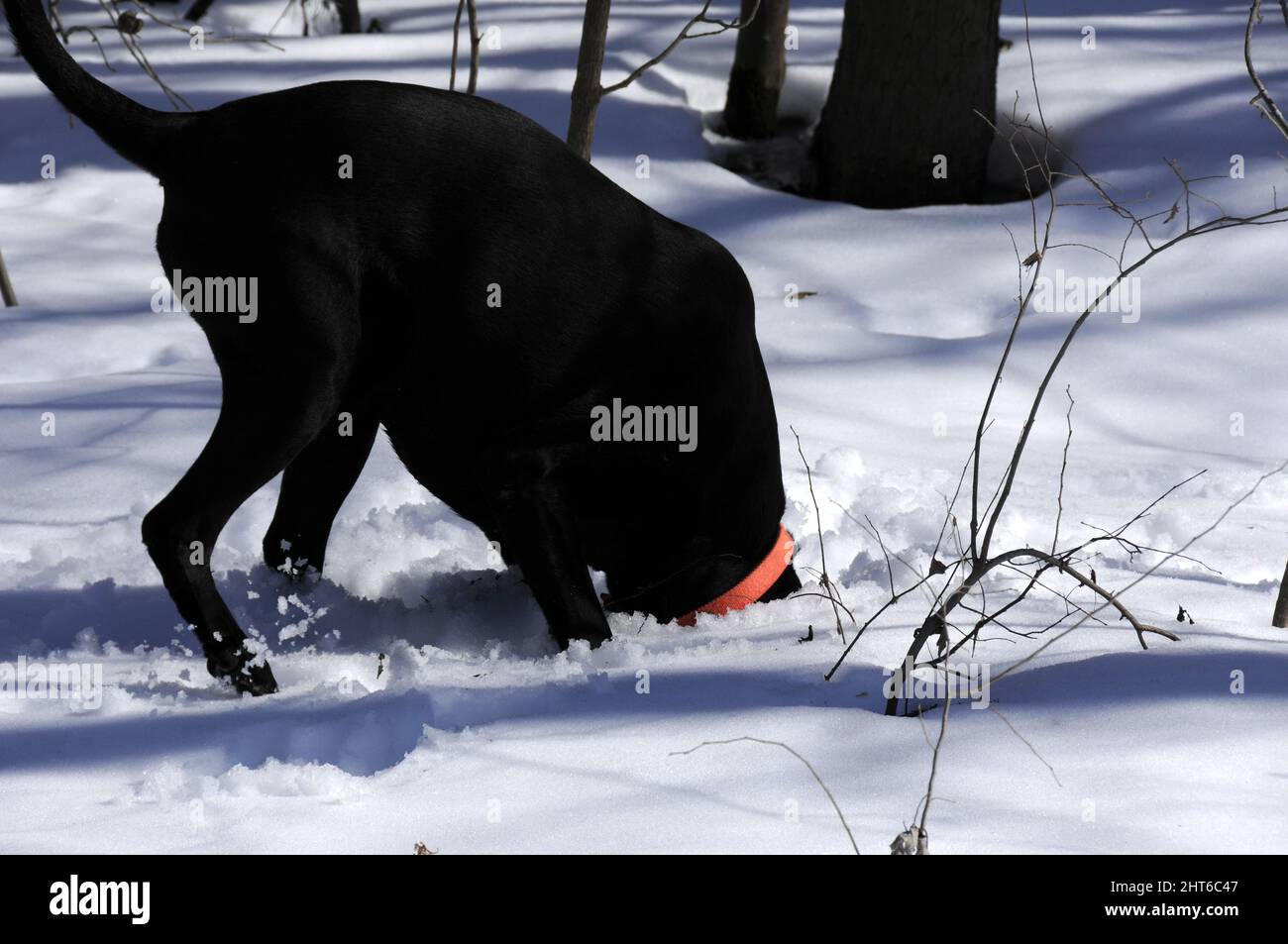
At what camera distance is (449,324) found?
2.62 meters

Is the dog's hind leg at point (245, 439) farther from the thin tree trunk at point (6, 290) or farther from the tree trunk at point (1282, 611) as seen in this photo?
the thin tree trunk at point (6, 290)

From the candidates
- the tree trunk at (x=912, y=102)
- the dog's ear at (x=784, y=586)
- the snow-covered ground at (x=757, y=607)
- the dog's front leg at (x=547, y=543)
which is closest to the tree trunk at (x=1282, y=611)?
the snow-covered ground at (x=757, y=607)

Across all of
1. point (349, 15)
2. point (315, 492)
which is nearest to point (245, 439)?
point (315, 492)

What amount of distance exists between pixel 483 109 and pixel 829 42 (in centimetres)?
740

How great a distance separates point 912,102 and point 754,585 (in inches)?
186

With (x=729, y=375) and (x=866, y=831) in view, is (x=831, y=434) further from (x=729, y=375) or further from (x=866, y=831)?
(x=866, y=831)

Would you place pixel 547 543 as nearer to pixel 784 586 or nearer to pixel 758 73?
pixel 784 586

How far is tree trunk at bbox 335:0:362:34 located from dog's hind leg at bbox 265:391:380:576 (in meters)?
8.20

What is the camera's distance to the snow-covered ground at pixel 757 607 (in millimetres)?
1871

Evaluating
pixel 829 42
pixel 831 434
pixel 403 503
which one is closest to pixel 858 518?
pixel 831 434

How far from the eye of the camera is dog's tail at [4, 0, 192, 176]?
2.49 m

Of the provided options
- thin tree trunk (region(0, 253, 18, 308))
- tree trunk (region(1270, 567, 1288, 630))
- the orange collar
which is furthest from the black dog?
thin tree trunk (region(0, 253, 18, 308))

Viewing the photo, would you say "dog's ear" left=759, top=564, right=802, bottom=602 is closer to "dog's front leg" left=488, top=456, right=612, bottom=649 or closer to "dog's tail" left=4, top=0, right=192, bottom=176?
"dog's front leg" left=488, top=456, right=612, bottom=649

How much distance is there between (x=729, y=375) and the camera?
2.95 m
